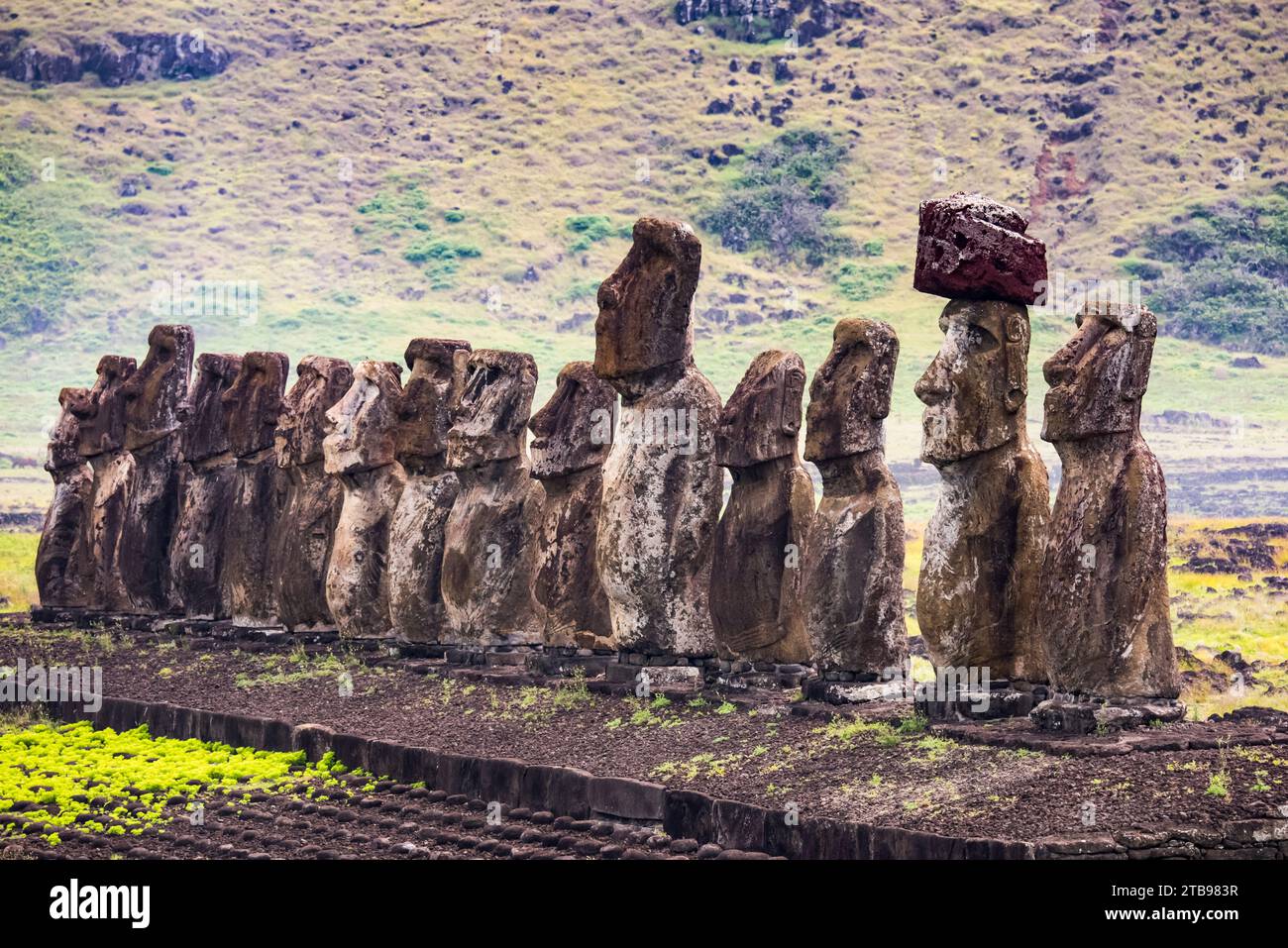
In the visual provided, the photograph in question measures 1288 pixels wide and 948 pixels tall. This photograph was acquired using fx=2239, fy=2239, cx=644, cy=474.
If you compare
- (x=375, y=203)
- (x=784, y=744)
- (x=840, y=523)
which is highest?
(x=375, y=203)

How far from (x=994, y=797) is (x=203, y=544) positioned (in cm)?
1214

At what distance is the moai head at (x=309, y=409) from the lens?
65.6ft

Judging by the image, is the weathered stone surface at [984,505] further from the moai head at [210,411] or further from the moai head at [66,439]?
the moai head at [66,439]

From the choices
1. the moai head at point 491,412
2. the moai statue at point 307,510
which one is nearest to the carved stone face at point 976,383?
the moai head at point 491,412

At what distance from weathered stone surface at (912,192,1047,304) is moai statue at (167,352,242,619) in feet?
32.6

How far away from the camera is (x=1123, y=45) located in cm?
7400

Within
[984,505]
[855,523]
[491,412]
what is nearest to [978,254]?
[984,505]

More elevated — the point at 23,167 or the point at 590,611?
the point at 23,167

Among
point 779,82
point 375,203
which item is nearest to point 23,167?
point 375,203

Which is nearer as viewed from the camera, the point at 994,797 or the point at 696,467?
the point at 994,797

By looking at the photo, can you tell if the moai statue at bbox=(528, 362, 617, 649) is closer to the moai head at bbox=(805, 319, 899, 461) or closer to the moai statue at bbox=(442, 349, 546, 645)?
the moai statue at bbox=(442, 349, 546, 645)

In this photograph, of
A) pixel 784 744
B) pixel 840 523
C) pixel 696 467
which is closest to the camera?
pixel 784 744

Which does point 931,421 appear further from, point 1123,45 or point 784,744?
point 1123,45

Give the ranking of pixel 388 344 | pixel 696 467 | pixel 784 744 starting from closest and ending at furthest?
pixel 784 744 → pixel 696 467 → pixel 388 344
